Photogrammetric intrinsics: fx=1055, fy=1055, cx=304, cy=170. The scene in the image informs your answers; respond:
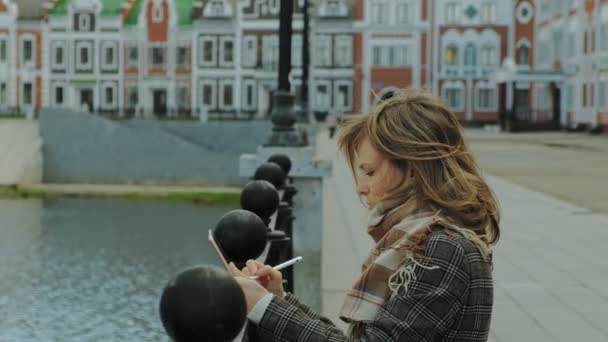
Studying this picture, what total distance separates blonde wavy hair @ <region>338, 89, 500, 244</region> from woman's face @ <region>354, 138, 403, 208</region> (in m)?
0.01

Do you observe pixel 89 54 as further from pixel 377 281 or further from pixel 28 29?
pixel 377 281

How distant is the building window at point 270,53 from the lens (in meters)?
60.0

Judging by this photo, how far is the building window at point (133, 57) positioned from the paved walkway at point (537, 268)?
4714 centimetres

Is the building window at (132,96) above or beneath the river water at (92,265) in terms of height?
above

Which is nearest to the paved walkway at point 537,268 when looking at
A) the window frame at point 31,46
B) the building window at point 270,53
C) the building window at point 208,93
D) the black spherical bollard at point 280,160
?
the black spherical bollard at point 280,160

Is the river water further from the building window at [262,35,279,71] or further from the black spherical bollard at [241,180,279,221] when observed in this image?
the building window at [262,35,279,71]

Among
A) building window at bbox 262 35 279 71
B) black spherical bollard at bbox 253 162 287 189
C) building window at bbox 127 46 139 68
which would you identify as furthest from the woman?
building window at bbox 127 46 139 68

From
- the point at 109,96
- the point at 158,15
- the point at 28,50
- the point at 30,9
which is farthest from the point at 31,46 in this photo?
the point at 158,15

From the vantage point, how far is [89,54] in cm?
6144

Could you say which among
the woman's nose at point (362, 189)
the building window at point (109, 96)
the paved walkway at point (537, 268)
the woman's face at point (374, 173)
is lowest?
the paved walkway at point (537, 268)

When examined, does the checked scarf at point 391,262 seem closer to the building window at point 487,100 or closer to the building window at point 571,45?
the building window at point 571,45

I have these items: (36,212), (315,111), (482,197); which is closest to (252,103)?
(315,111)

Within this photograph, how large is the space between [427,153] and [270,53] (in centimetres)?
5822

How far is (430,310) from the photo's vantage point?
219 centimetres
